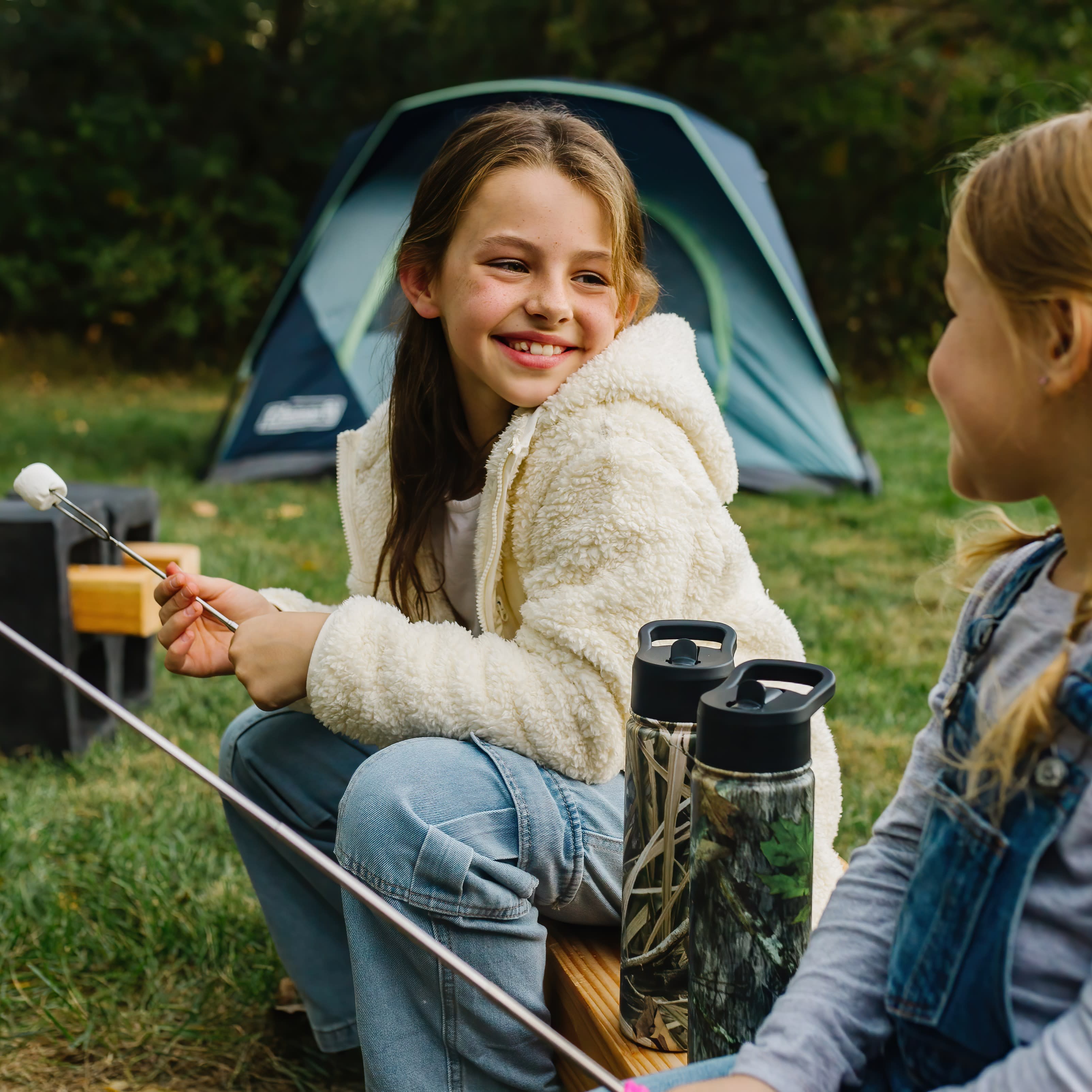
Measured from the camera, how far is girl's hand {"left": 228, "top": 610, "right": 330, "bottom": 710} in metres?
1.29

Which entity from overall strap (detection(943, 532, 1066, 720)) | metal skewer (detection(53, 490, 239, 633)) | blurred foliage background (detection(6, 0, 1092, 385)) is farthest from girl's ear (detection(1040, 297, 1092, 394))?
blurred foliage background (detection(6, 0, 1092, 385))

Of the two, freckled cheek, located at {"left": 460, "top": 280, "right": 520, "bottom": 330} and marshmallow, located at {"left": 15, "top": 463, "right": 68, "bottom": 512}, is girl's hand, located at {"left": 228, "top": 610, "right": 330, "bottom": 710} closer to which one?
marshmallow, located at {"left": 15, "top": 463, "right": 68, "bottom": 512}

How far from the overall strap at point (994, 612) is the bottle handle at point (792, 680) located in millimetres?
89

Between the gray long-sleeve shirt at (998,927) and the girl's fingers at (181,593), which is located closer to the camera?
the gray long-sleeve shirt at (998,927)

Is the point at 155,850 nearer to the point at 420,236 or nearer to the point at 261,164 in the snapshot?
→ the point at 420,236

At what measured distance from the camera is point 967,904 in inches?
A: 31.5

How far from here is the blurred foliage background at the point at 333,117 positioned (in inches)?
353

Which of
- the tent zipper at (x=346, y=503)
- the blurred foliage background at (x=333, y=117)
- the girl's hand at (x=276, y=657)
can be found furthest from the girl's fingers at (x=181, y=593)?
the blurred foliage background at (x=333, y=117)

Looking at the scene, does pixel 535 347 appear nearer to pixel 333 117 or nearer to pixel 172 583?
pixel 172 583

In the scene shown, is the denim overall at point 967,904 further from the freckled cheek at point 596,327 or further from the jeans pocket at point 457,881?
the freckled cheek at point 596,327

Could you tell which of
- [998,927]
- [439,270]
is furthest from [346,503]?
[998,927]

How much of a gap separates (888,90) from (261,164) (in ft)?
16.8

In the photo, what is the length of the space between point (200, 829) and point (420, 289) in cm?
110

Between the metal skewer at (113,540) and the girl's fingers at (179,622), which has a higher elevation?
the metal skewer at (113,540)
